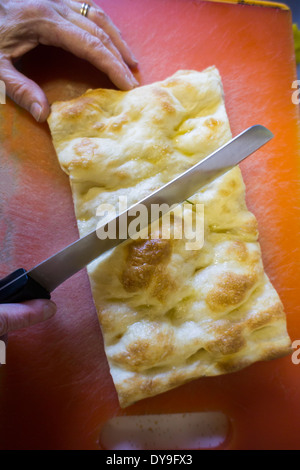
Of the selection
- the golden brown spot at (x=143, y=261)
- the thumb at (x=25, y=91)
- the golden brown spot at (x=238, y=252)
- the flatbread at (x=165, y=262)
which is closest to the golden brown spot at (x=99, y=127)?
the flatbread at (x=165, y=262)

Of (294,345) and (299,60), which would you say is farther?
(299,60)

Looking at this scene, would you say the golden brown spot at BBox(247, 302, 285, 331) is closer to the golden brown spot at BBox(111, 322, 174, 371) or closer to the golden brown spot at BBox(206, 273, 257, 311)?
the golden brown spot at BBox(206, 273, 257, 311)

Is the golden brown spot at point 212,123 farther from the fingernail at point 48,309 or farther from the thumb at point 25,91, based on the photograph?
the fingernail at point 48,309

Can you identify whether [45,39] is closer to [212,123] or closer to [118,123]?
[118,123]

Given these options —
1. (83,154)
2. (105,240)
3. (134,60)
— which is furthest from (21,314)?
(134,60)

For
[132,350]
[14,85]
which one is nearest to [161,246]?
[132,350]

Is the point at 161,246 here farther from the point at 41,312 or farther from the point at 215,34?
the point at 215,34
